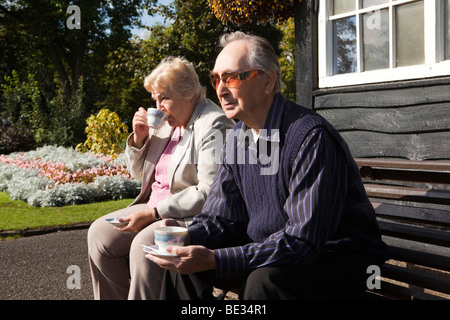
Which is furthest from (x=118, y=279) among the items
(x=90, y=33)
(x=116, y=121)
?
(x=90, y=33)

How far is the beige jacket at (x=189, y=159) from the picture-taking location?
3.06 meters

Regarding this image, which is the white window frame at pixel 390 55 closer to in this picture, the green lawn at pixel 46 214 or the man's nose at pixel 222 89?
the man's nose at pixel 222 89

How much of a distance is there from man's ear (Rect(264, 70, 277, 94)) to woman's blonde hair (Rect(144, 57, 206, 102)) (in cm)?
103

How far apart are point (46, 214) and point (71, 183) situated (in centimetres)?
152

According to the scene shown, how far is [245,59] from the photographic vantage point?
245 cm

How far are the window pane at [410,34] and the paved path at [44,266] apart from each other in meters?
3.39

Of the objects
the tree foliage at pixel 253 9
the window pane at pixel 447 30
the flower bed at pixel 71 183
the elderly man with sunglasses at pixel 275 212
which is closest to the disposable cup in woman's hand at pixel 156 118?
the elderly man with sunglasses at pixel 275 212

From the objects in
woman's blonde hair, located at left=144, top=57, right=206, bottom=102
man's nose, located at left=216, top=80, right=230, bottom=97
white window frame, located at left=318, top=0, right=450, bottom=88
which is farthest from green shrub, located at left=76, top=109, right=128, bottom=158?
man's nose, located at left=216, top=80, right=230, bottom=97

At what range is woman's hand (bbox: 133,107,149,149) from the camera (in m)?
3.50

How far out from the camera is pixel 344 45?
531 centimetres

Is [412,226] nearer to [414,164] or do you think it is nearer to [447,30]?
[414,164]

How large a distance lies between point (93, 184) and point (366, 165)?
20.3ft

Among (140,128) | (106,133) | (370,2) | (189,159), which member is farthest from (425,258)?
(106,133)

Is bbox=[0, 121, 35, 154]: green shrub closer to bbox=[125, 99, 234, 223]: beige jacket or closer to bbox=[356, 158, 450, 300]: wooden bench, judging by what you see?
bbox=[125, 99, 234, 223]: beige jacket
